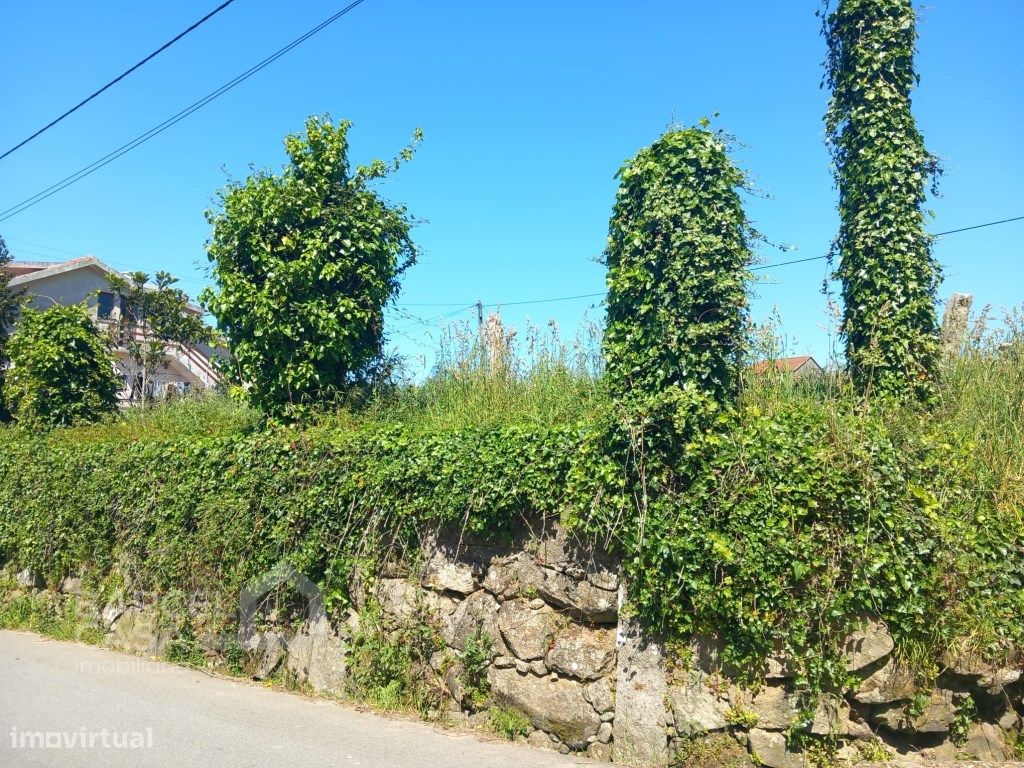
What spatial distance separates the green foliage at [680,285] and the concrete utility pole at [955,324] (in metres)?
2.61

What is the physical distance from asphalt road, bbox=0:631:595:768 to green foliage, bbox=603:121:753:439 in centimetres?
293

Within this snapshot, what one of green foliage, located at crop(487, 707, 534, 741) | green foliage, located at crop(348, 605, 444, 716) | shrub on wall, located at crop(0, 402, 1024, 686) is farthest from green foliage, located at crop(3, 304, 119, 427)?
green foliage, located at crop(487, 707, 534, 741)

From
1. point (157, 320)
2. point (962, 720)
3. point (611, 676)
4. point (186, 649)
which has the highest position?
point (157, 320)

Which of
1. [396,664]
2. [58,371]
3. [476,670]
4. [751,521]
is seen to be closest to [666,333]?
[751,521]

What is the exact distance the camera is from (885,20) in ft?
23.4

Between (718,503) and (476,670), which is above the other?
(718,503)

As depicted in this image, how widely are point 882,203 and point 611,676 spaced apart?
194 inches

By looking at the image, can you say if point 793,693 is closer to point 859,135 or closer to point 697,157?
point 697,157

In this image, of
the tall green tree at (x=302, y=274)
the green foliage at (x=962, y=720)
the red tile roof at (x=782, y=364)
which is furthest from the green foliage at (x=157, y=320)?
the green foliage at (x=962, y=720)

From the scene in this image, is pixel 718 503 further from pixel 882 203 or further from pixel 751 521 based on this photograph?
pixel 882 203

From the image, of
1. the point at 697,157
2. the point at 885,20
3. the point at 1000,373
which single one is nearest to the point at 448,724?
the point at 697,157

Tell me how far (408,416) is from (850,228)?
5.04 meters

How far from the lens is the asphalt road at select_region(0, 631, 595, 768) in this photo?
219 inches

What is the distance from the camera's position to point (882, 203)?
681 cm
